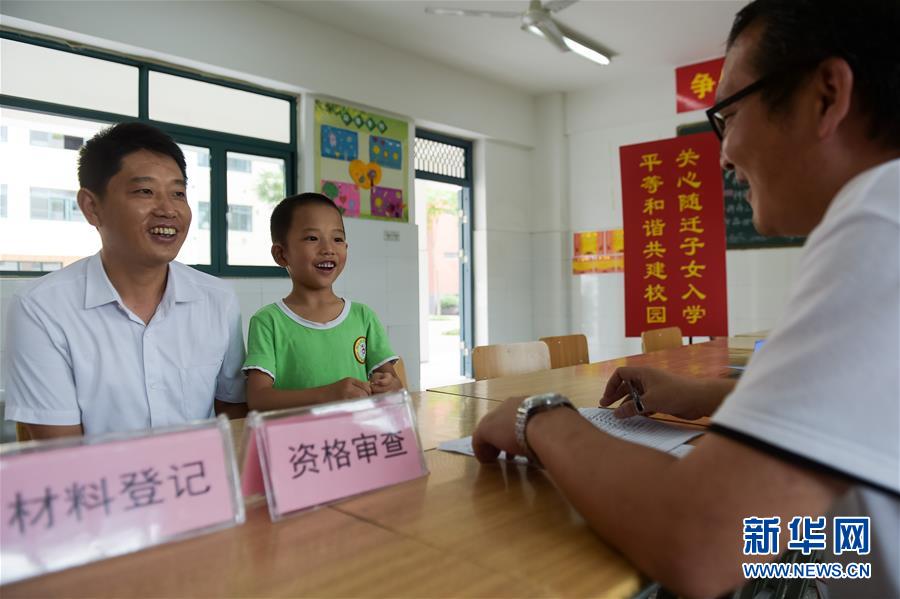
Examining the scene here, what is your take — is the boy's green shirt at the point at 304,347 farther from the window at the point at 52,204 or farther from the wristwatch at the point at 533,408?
the window at the point at 52,204

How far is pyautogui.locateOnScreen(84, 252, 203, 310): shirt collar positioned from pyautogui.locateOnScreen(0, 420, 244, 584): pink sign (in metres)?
0.75

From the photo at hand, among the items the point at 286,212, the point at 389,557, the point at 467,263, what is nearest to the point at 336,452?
the point at 389,557

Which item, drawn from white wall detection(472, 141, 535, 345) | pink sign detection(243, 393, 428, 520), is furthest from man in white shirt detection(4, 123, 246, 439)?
white wall detection(472, 141, 535, 345)

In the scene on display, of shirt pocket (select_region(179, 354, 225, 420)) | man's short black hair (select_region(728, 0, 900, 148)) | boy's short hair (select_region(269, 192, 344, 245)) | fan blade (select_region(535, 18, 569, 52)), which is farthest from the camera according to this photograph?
fan blade (select_region(535, 18, 569, 52))

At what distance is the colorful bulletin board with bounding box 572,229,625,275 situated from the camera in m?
5.96

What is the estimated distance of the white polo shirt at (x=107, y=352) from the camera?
1183 millimetres

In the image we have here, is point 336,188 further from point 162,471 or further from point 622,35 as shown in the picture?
point 162,471

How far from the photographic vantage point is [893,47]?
0.62 meters

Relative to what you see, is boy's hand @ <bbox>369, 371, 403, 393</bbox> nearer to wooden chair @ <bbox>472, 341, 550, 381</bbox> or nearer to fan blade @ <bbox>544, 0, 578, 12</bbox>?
wooden chair @ <bbox>472, 341, 550, 381</bbox>

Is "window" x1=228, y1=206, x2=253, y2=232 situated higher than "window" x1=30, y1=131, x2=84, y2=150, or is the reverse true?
"window" x1=30, y1=131, x2=84, y2=150

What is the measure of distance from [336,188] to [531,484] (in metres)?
4.01

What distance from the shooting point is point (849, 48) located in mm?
625

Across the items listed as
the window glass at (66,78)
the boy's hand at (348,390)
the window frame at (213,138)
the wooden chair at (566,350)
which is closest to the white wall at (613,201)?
the wooden chair at (566,350)

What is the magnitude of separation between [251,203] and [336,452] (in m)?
3.85
